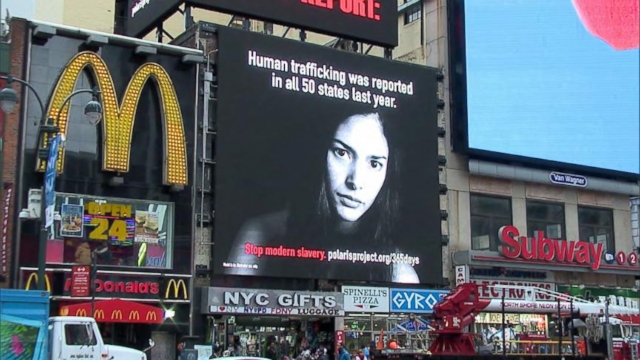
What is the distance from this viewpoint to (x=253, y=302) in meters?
33.8

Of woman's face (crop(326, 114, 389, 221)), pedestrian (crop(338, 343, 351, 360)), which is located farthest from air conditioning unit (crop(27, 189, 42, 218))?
pedestrian (crop(338, 343, 351, 360))

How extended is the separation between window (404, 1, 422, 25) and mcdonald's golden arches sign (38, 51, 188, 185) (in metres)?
16.5

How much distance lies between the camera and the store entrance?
31084 millimetres

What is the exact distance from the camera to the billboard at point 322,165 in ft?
114

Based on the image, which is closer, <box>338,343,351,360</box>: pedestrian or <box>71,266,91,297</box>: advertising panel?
<box>71,266,91,297</box>: advertising panel

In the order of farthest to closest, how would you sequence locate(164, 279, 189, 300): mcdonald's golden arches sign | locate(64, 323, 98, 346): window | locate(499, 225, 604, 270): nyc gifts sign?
locate(499, 225, 604, 270): nyc gifts sign < locate(164, 279, 189, 300): mcdonald's golden arches sign < locate(64, 323, 98, 346): window

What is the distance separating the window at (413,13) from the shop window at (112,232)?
19.0m

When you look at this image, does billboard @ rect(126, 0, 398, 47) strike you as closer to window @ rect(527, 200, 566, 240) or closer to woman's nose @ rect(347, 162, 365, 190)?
woman's nose @ rect(347, 162, 365, 190)

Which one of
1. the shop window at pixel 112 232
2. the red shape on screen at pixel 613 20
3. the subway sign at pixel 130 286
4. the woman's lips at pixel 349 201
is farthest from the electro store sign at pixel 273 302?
the red shape on screen at pixel 613 20

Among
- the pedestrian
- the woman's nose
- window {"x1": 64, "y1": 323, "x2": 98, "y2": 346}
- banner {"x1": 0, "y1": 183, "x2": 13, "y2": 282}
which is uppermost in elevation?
the woman's nose

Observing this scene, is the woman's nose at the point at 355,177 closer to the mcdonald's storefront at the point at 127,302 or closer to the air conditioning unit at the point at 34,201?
the mcdonald's storefront at the point at 127,302

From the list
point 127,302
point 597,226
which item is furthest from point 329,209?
point 597,226

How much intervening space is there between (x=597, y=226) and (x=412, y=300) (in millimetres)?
14313

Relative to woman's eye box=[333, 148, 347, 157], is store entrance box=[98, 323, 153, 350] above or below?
below
